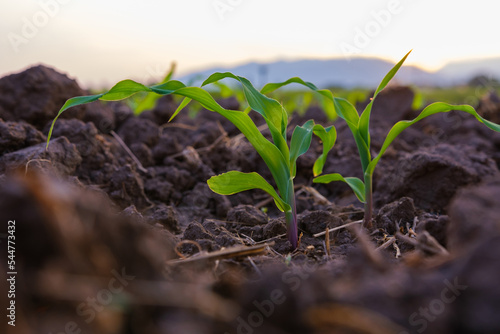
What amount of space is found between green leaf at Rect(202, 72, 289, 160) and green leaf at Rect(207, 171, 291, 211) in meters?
0.15

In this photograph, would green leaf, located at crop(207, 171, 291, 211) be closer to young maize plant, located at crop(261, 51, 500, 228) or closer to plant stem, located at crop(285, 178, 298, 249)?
plant stem, located at crop(285, 178, 298, 249)

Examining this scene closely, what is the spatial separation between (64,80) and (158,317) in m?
3.15

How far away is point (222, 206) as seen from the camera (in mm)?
2861

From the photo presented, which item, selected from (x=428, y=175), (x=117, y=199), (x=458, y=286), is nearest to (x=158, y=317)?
(x=458, y=286)

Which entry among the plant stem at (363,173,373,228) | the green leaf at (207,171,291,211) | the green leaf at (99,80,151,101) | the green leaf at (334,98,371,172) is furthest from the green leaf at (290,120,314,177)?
the green leaf at (99,80,151,101)

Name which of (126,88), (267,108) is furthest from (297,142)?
(126,88)

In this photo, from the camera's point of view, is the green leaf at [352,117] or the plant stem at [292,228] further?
the green leaf at [352,117]

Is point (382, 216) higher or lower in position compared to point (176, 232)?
higher

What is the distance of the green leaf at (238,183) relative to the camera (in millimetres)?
1875

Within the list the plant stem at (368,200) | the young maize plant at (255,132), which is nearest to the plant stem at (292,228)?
the young maize plant at (255,132)

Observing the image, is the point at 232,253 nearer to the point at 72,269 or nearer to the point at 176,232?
the point at 72,269

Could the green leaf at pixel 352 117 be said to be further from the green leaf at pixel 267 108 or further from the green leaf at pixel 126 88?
the green leaf at pixel 126 88

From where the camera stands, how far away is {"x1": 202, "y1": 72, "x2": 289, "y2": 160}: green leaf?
1.82 meters

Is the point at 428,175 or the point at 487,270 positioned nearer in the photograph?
the point at 487,270
